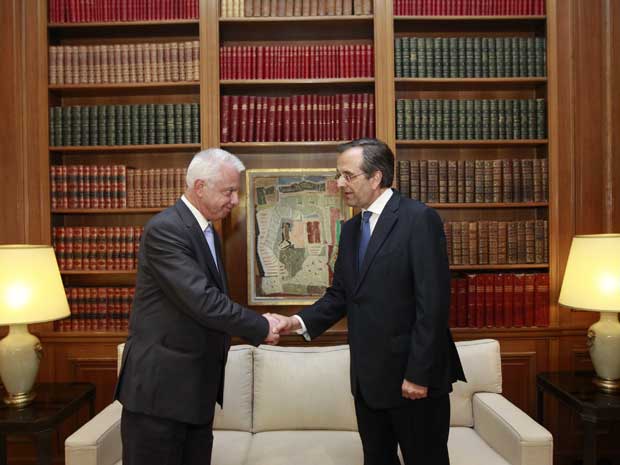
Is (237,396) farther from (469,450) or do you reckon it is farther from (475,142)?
(475,142)

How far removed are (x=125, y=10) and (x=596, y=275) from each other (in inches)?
→ 120

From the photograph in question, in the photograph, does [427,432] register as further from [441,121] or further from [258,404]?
[441,121]

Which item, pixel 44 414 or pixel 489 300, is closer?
pixel 44 414

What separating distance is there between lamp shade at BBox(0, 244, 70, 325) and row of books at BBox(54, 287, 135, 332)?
0.65 metres

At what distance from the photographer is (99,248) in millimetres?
3475

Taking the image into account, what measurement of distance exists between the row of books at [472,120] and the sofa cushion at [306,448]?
1.76m

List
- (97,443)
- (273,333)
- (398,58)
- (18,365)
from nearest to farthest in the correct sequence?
(273,333) < (97,443) < (18,365) < (398,58)

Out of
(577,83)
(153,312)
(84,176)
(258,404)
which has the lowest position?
(258,404)

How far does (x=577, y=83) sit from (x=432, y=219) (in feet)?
6.48

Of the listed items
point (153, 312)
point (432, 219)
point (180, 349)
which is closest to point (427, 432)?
point (432, 219)

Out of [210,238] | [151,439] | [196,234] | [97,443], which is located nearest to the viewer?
[151,439]

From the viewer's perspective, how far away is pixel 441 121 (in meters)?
3.45

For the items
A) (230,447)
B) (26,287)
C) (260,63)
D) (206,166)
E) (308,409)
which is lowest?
(230,447)

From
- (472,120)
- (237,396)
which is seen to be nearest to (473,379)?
(237,396)
